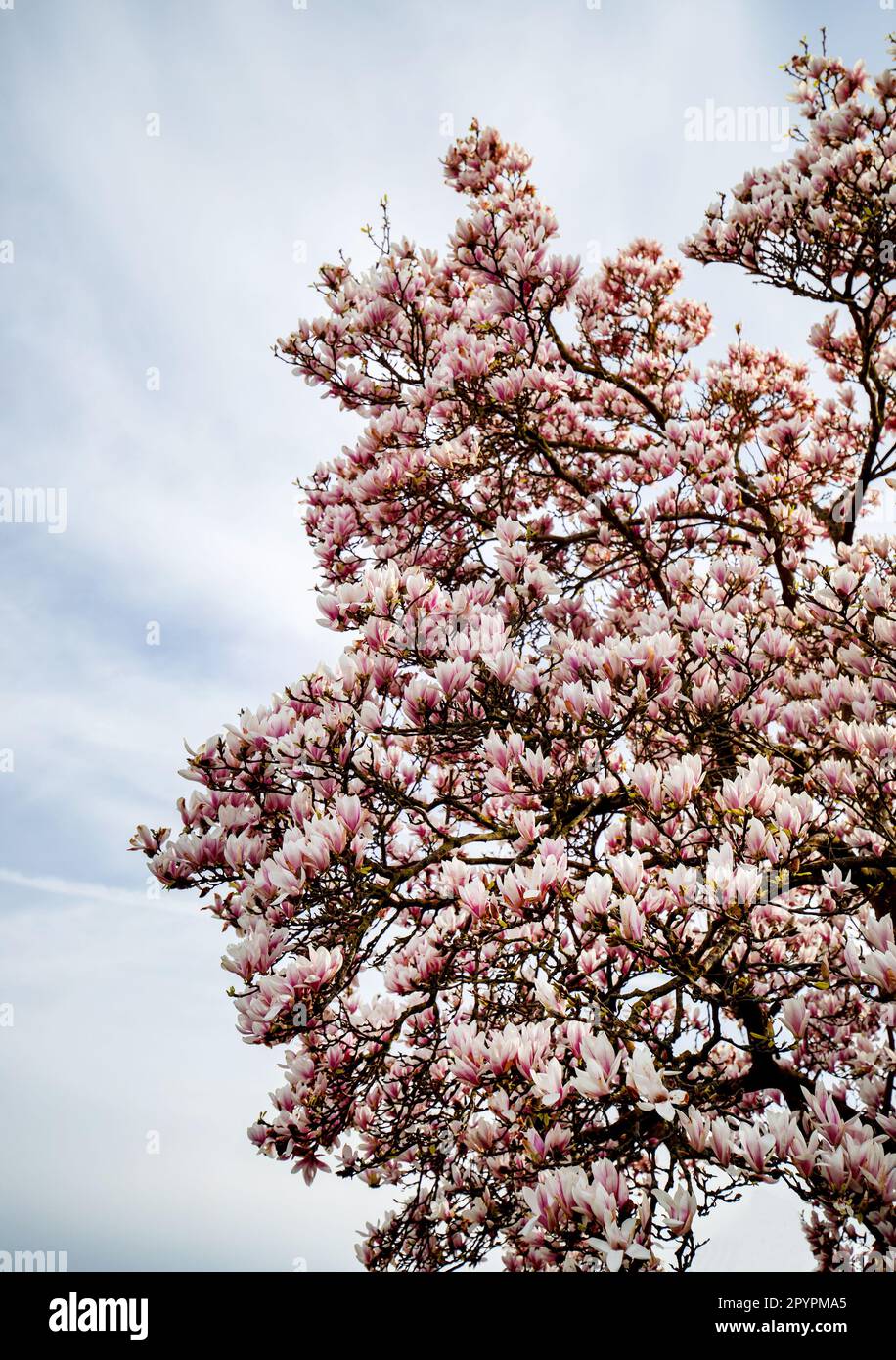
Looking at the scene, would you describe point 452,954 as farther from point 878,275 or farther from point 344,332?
point 878,275

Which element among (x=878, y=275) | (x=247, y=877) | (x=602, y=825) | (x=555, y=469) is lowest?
(x=247, y=877)

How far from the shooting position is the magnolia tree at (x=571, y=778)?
3.35 metres

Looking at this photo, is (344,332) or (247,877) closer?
(247,877)

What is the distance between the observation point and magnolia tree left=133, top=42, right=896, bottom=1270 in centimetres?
335

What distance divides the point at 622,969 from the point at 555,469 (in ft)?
14.6

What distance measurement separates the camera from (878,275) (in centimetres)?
645

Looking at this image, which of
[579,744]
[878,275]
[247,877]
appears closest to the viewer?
[247,877]

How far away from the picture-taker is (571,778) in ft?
13.8
